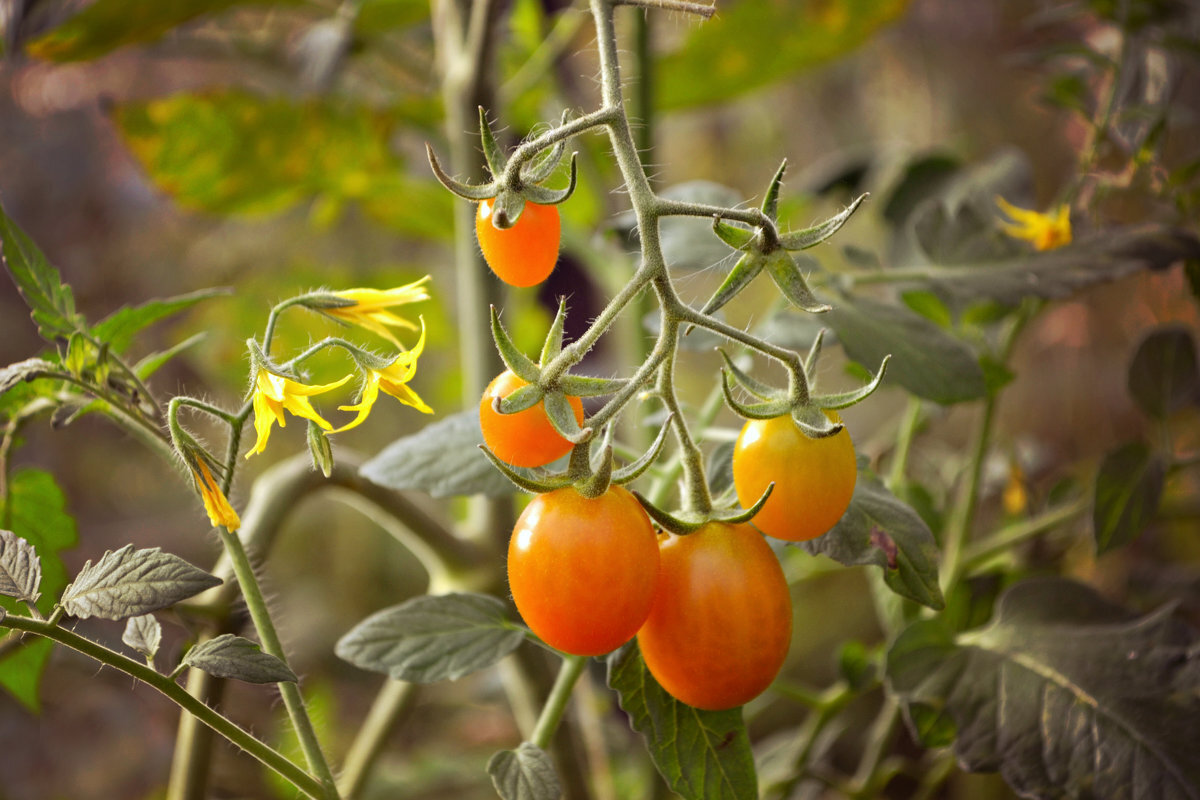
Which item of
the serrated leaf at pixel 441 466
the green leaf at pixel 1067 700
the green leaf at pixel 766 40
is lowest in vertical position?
the green leaf at pixel 1067 700

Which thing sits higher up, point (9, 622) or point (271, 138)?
point (271, 138)

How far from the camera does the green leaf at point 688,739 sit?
0.90ft

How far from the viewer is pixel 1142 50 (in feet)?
1.54

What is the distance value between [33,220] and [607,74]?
3.54 feet

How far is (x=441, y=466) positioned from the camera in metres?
0.33

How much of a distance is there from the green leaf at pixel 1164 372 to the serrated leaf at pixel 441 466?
39cm

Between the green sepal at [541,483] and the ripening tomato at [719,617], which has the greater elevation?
the green sepal at [541,483]

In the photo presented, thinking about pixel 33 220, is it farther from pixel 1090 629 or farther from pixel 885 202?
pixel 1090 629

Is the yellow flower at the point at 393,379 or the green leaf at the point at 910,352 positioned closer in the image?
the yellow flower at the point at 393,379

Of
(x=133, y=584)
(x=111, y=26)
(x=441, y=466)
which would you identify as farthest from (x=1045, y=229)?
(x=111, y=26)

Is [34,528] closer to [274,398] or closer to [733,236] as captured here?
[274,398]

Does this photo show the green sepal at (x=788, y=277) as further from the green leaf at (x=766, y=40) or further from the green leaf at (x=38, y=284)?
the green leaf at (x=766, y=40)

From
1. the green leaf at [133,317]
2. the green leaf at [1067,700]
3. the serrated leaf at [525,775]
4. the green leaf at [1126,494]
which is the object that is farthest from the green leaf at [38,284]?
the green leaf at [1126,494]

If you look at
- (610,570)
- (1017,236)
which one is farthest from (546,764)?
(1017,236)
